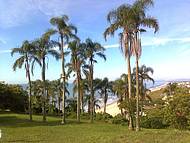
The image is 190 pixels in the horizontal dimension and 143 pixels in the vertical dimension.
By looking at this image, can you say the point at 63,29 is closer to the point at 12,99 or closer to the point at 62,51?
the point at 62,51

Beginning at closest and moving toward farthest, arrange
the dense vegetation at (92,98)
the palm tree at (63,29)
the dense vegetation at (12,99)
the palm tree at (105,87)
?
the dense vegetation at (92,98) < the palm tree at (63,29) < the dense vegetation at (12,99) < the palm tree at (105,87)

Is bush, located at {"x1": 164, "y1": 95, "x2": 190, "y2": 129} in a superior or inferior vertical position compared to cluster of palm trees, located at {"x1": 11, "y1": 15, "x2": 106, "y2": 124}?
inferior

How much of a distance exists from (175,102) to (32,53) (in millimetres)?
18522

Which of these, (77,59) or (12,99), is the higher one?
(77,59)

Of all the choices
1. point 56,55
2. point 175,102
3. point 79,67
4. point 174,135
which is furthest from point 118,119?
point 174,135

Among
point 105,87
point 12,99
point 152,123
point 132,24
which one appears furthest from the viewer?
point 105,87

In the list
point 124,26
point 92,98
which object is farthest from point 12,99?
point 124,26

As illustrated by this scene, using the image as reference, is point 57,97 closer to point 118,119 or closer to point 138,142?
point 118,119

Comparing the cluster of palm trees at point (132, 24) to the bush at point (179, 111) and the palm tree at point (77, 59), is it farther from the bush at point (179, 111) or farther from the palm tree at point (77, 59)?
the palm tree at point (77, 59)

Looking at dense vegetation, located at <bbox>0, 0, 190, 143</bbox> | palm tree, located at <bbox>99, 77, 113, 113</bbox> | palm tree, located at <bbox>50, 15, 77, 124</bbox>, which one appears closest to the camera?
dense vegetation, located at <bbox>0, 0, 190, 143</bbox>

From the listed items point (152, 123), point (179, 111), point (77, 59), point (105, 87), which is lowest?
point (152, 123)

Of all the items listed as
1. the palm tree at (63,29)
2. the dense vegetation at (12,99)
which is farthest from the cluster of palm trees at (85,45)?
the dense vegetation at (12,99)

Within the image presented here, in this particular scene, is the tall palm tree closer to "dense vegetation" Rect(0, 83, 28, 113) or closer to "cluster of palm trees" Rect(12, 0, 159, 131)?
"cluster of palm trees" Rect(12, 0, 159, 131)

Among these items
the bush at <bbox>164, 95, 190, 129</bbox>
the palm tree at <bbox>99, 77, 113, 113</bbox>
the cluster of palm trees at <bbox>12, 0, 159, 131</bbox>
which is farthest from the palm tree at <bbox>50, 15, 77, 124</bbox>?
the palm tree at <bbox>99, 77, 113, 113</bbox>
